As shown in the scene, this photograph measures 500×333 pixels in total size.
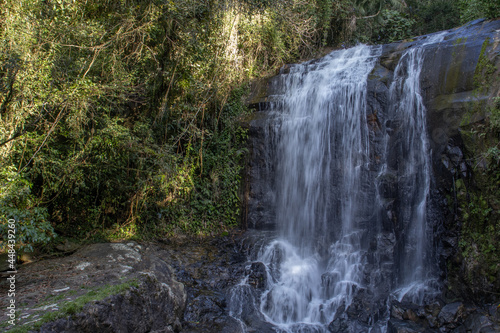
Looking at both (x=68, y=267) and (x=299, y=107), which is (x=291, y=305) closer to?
(x=68, y=267)

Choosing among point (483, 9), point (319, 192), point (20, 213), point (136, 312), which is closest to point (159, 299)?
point (136, 312)

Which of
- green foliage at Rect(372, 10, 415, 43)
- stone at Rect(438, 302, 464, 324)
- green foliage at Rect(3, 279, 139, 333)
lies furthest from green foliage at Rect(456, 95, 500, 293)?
green foliage at Rect(372, 10, 415, 43)

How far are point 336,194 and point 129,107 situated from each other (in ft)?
19.1

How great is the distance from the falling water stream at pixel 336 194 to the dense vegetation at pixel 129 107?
1.77 meters

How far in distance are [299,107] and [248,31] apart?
3736mm

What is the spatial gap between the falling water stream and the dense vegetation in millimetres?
1774

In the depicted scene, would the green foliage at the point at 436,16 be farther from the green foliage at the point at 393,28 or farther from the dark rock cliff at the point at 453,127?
the dark rock cliff at the point at 453,127

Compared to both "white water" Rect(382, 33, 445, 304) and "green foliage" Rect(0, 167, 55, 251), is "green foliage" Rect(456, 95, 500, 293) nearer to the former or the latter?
"white water" Rect(382, 33, 445, 304)

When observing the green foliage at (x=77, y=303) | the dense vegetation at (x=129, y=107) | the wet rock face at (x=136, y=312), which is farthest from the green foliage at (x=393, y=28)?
the green foliage at (x=77, y=303)

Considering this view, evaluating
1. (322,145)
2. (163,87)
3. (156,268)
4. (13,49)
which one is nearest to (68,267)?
(156,268)

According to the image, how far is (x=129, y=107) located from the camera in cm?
870

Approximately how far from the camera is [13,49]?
5.83 metres

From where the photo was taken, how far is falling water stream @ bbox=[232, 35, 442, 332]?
6875 mm

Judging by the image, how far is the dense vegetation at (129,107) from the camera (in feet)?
19.7
